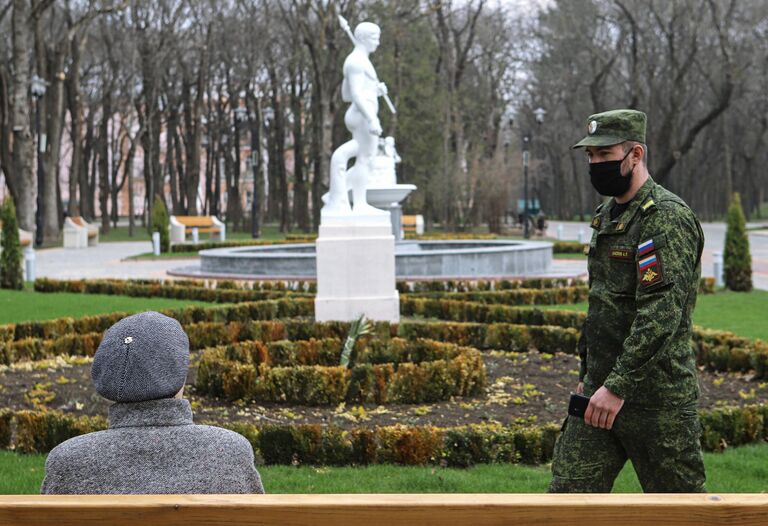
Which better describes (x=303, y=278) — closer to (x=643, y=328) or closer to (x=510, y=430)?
(x=510, y=430)

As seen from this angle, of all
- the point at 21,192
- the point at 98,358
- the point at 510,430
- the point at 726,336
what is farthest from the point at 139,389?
the point at 21,192

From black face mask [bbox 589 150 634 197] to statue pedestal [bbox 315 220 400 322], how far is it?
8330 mm

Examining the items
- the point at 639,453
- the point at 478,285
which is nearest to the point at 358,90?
the point at 478,285

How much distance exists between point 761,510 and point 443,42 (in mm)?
44350

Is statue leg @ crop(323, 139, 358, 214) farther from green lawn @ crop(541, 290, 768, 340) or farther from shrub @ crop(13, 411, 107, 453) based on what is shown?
shrub @ crop(13, 411, 107, 453)

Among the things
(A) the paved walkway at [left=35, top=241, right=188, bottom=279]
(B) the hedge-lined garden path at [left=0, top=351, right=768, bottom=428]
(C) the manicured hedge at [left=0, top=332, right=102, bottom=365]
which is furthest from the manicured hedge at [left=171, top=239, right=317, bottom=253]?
(B) the hedge-lined garden path at [left=0, top=351, right=768, bottom=428]

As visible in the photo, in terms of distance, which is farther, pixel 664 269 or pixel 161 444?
pixel 664 269

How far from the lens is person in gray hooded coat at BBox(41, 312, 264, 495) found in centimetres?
274

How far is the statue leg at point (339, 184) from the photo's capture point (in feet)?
40.9

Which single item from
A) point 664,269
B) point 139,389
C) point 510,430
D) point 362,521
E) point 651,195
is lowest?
point 510,430

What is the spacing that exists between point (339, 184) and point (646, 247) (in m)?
9.52

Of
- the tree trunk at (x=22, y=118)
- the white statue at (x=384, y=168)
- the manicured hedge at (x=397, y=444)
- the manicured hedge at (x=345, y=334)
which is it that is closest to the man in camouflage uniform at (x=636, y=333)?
the manicured hedge at (x=397, y=444)

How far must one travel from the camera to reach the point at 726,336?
9.90 metres

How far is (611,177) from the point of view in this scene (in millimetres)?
3678
